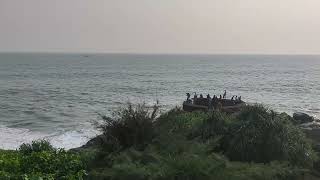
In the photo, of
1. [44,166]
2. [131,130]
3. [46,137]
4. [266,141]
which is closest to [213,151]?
[266,141]

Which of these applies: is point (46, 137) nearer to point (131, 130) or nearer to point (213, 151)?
point (131, 130)

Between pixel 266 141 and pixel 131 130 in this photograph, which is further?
pixel 266 141

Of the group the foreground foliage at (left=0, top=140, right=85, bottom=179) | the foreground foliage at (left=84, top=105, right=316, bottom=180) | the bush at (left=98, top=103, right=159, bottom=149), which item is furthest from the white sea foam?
the bush at (left=98, top=103, right=159, bottom=149)

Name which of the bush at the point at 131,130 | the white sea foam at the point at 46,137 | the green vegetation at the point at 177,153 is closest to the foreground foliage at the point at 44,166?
the green vegetation at the point at 177,153

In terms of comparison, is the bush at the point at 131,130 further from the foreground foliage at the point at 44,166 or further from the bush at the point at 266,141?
the bush at the point at 266,141

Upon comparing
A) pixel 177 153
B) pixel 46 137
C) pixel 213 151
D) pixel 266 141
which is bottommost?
pixel 46 137

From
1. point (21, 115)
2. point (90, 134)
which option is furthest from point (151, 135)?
point (21, 115)

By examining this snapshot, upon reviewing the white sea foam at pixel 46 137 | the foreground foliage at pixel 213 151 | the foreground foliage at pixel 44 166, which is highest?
the foreground foliage at pixel 213 151

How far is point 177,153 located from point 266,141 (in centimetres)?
429

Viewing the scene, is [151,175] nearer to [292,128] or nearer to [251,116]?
[251,116]

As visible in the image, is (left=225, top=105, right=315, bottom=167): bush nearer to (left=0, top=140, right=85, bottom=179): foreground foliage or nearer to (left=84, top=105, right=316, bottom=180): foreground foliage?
(left=84, top=105, right=316, bottom=180): foreground foliage

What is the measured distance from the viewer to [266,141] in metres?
14.7

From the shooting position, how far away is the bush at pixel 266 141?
571 inches

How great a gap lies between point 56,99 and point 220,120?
4831 centimetres
